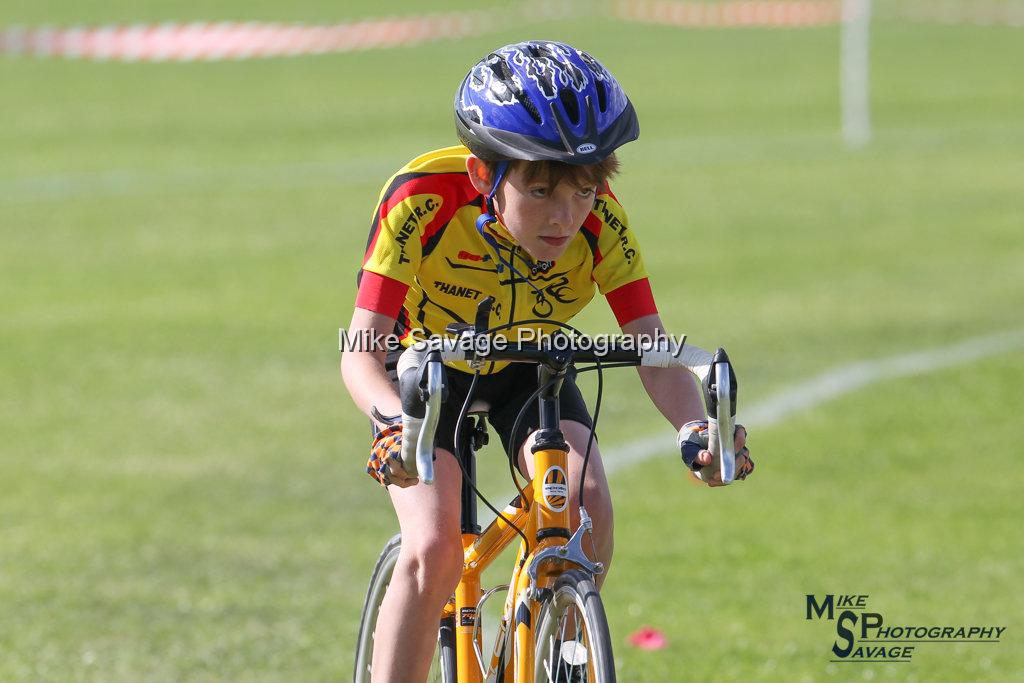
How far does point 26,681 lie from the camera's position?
20.8 ft

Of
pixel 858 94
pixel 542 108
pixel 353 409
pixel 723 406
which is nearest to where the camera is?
pixel 723 406

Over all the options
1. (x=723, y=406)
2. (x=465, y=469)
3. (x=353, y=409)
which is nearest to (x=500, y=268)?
(x=465, y=469)

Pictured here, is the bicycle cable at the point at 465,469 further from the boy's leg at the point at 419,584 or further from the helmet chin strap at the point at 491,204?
the helmet chin strap at the point at 491,204

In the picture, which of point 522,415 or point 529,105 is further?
point 522,415

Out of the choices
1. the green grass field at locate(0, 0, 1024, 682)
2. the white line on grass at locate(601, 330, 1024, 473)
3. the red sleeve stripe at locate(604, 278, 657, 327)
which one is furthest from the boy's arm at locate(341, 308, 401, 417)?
the white line on grass at locate(601, 330, 1024, 473)

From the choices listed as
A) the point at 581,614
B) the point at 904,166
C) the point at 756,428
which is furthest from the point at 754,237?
the point at 581,614

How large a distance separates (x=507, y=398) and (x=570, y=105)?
104 cm

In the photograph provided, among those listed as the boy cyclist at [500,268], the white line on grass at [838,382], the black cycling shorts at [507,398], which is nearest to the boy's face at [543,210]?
the boy cyclist at [500,268]

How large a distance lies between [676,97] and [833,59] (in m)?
7.20

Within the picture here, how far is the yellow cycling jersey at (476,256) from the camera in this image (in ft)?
15.0

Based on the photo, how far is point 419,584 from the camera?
14.5ft

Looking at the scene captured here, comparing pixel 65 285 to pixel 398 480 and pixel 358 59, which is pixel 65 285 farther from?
pixel 358 59

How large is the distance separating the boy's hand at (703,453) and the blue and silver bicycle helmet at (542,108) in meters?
0.70

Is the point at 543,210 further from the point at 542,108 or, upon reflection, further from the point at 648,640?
the point at 648,640
